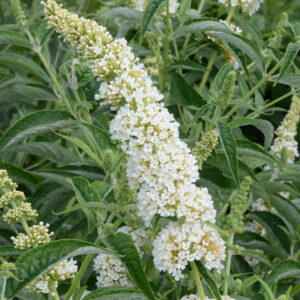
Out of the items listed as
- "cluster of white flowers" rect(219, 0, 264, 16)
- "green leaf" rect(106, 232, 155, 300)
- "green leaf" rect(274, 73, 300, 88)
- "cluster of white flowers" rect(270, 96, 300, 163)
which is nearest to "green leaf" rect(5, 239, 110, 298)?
"green leaf" rect(106, 232, 155, 300)

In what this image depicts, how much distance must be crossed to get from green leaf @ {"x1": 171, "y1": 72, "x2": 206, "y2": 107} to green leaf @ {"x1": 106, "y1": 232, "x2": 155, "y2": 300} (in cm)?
77

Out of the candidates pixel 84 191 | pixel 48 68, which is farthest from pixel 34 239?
pixel 48 68

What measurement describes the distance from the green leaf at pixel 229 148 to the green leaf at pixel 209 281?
0.30 meters

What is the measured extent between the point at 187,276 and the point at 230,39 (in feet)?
2.67

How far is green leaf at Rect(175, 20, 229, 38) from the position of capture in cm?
187

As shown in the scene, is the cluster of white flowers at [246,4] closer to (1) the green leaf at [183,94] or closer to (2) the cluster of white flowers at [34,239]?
(1) the green leaf at [183,94]

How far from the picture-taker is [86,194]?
1421 millimetres

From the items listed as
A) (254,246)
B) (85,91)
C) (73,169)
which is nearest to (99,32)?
(85,91)

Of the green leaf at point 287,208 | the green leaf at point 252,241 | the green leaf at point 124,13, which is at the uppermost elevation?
the green leaf at point 124,13

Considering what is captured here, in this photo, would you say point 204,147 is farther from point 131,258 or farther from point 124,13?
point 124,13

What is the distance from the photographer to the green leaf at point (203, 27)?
1870 millimetres

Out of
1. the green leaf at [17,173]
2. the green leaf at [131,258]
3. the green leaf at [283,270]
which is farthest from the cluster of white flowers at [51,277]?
the green leaf at [17,173]

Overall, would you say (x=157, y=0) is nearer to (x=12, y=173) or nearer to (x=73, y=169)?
(x=73, y=169)

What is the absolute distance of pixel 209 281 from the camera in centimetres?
139
